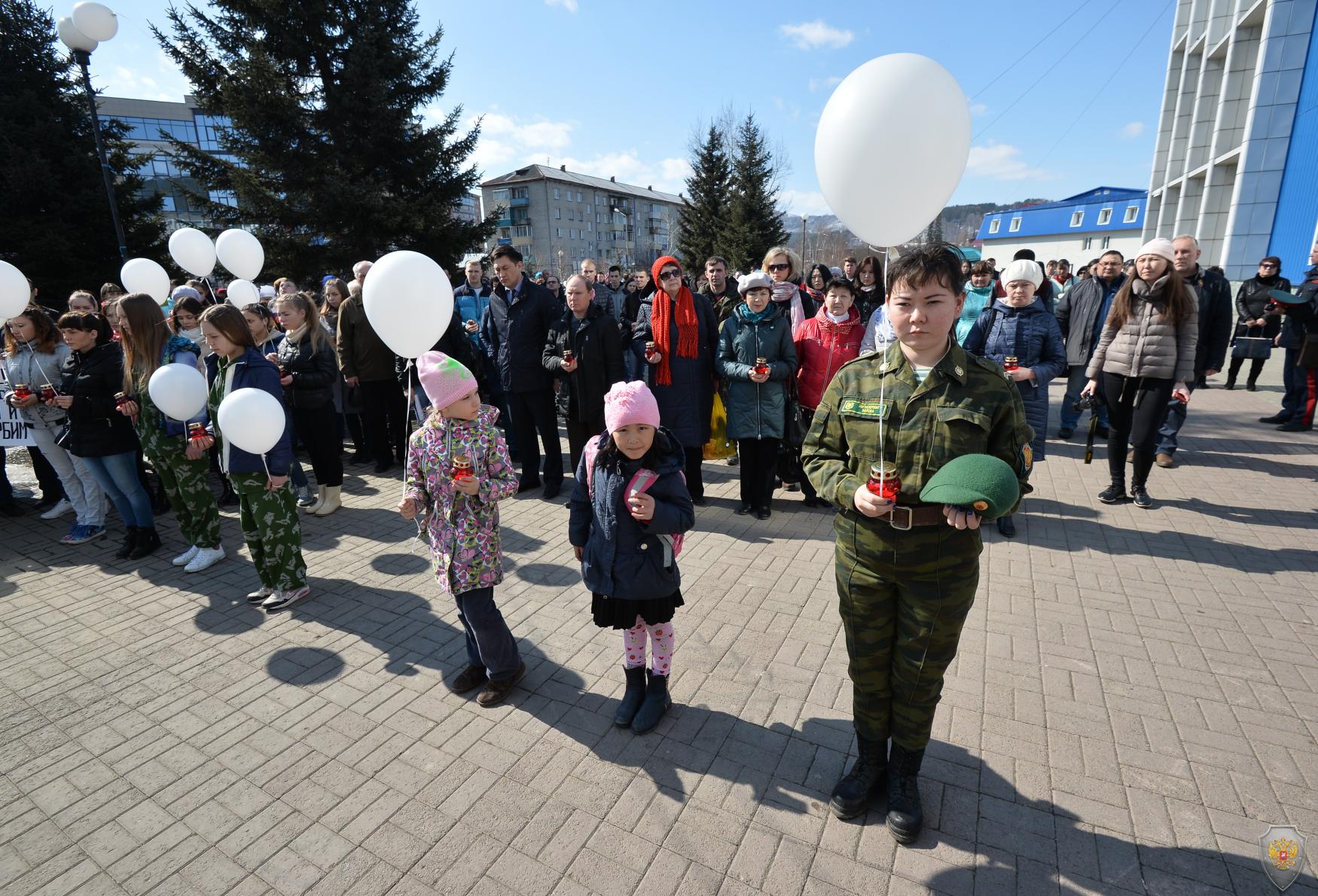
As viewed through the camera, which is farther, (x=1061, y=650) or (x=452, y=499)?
(x=1061, y=650)

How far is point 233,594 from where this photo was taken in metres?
4.63

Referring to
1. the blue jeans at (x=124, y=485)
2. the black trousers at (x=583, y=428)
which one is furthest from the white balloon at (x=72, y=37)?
the black trousers at (x=583, y=428)

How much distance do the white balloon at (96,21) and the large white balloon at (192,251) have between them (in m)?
4.36

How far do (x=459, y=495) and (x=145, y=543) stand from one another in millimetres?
4342

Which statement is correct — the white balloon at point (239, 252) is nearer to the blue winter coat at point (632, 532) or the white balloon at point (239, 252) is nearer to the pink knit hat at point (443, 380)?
the pink knit hat at point (443, 380)

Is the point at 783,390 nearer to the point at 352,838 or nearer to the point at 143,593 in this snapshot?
the point at 352,838

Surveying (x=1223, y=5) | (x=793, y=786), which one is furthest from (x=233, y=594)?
(x=1223, y=5)

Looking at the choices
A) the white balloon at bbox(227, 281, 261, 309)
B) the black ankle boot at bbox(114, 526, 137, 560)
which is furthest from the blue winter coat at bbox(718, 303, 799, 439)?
the white balloon at bbox(227, 281, 261, 309)

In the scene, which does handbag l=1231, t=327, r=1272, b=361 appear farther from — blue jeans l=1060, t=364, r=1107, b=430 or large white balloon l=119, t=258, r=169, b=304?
large white balloon l=119, t=258, r=169, b=304

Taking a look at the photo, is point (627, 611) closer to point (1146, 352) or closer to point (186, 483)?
point (186, 483)

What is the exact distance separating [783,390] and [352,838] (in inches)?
174

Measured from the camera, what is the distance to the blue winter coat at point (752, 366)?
211 inches

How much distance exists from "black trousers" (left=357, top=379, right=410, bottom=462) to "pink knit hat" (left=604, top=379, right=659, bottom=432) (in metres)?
5.16

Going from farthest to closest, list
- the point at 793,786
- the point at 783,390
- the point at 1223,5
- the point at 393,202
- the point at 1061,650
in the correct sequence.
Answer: the point at 1223,5, the point at 393,202, the point at 783,390, the point at 1061,650, the point at 793,786
